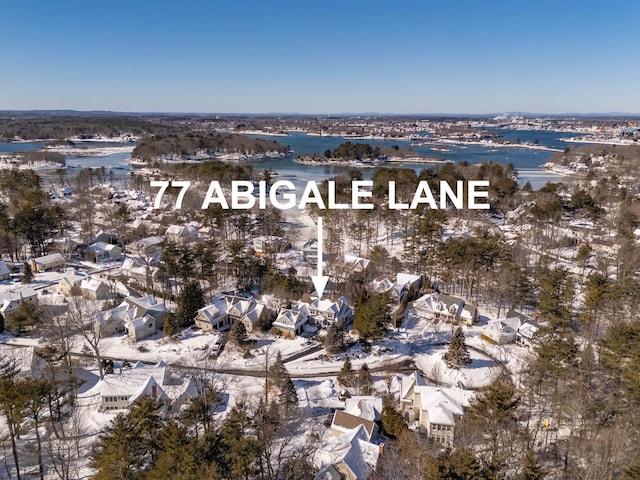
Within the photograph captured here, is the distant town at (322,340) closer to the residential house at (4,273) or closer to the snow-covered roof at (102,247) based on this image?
the snow-covered roof at (102,247)

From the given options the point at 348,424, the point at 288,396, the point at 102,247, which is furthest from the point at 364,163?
the point at 348,424

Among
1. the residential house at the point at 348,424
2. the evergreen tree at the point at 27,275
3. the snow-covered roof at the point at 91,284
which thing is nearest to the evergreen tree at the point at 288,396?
the residential house at the point at 348,424

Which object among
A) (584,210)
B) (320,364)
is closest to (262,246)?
(320,364)

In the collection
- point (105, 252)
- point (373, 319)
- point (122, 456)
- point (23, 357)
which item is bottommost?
point (23, 357)

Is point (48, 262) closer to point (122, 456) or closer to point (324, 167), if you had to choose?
point (122, 456)

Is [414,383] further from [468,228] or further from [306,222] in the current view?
[306,222]

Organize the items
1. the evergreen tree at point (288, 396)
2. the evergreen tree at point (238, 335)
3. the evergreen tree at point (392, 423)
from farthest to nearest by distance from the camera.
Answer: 1. the evergreen tree at point (238, 335)
2. the evergreen tree at point (288, 396)
3. the evergreen tree at point (392, 423)
